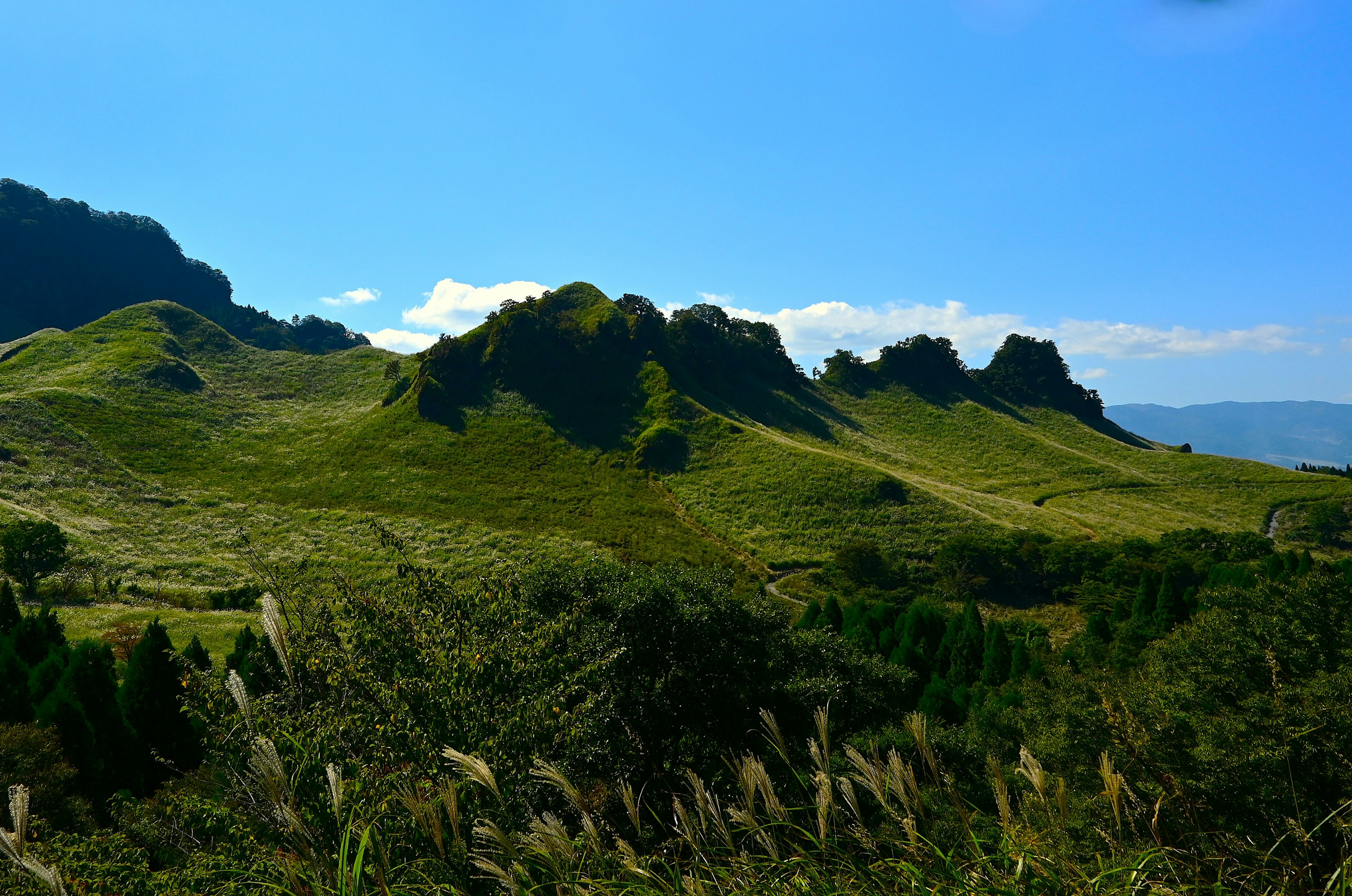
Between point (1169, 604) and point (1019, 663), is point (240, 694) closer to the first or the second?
point (1019, 663)

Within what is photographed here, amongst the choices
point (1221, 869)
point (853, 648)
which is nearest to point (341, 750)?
point (1221, 869)

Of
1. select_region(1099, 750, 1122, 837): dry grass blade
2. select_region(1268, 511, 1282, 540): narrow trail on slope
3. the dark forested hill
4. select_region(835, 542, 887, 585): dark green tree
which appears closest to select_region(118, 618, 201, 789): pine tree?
select_region(1099, 750, 1122, 837): dry grass blade

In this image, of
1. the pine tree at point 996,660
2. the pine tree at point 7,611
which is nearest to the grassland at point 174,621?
the pine tree at point 7,611

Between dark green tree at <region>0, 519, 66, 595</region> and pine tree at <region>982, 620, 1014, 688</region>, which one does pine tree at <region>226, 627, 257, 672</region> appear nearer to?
dark green tree at <region>0, 519, 66, 595</region>

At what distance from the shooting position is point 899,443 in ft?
274

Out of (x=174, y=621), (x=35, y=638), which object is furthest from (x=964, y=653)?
(x=174, y=621)

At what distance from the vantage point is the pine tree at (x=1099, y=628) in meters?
26.9

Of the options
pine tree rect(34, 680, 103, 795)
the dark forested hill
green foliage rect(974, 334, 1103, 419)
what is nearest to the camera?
pine tree rect(34, 680, 103, 795)

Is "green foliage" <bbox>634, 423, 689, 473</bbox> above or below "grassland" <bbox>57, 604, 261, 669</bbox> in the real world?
above

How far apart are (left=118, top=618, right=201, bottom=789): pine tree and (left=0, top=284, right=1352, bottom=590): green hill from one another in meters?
23.4

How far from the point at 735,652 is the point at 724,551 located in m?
35.6

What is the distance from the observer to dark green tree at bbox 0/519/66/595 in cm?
3334

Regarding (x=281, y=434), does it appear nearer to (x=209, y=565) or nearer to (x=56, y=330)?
(x=209, y=565)

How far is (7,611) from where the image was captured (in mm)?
22312
